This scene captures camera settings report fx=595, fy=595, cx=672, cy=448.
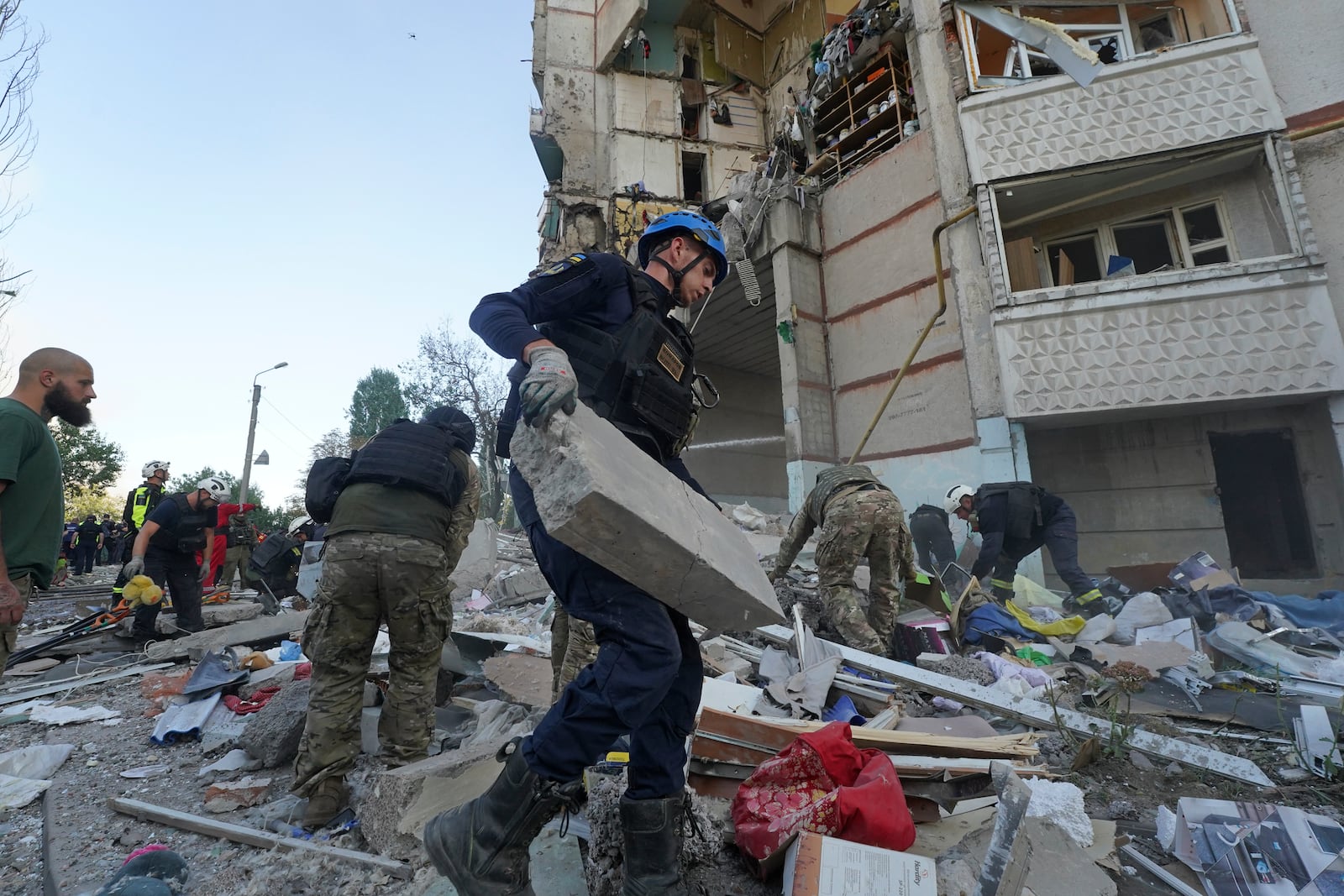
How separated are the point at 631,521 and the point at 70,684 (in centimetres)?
491

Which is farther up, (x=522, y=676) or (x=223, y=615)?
(x=223, y=615)

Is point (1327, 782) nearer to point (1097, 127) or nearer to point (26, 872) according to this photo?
point (26, 872)

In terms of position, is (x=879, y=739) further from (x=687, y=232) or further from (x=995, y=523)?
(x=995, y=523)

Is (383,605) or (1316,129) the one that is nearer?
(383,605)

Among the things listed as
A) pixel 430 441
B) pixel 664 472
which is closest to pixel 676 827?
pixel 664 472

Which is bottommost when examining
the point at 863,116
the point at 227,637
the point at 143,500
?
the point at 227,637

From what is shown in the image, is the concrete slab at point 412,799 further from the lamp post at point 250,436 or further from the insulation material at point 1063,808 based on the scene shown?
the lamp post at point 250,436

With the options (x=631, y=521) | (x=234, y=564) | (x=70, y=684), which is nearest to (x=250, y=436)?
(x=234, y=564)

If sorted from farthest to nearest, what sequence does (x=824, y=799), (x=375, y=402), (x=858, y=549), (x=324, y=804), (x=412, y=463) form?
1. (x=375, y=402)
2. (x=858, y=549)
3. (x=412, y=463)
4. (x=324, y=804)
5. (x=824, y=799)

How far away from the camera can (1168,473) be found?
7305 millimetres

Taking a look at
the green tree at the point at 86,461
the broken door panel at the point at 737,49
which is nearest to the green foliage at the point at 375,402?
the green tree at the point at 86,461

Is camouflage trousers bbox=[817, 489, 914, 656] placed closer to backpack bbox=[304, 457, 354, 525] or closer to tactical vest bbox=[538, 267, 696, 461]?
tactical vest bbox=[538, 267, 696, 461]

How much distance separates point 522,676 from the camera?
3.30 m

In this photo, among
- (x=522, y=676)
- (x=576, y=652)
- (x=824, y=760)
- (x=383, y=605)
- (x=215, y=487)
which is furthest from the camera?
(x=215, y=487)
